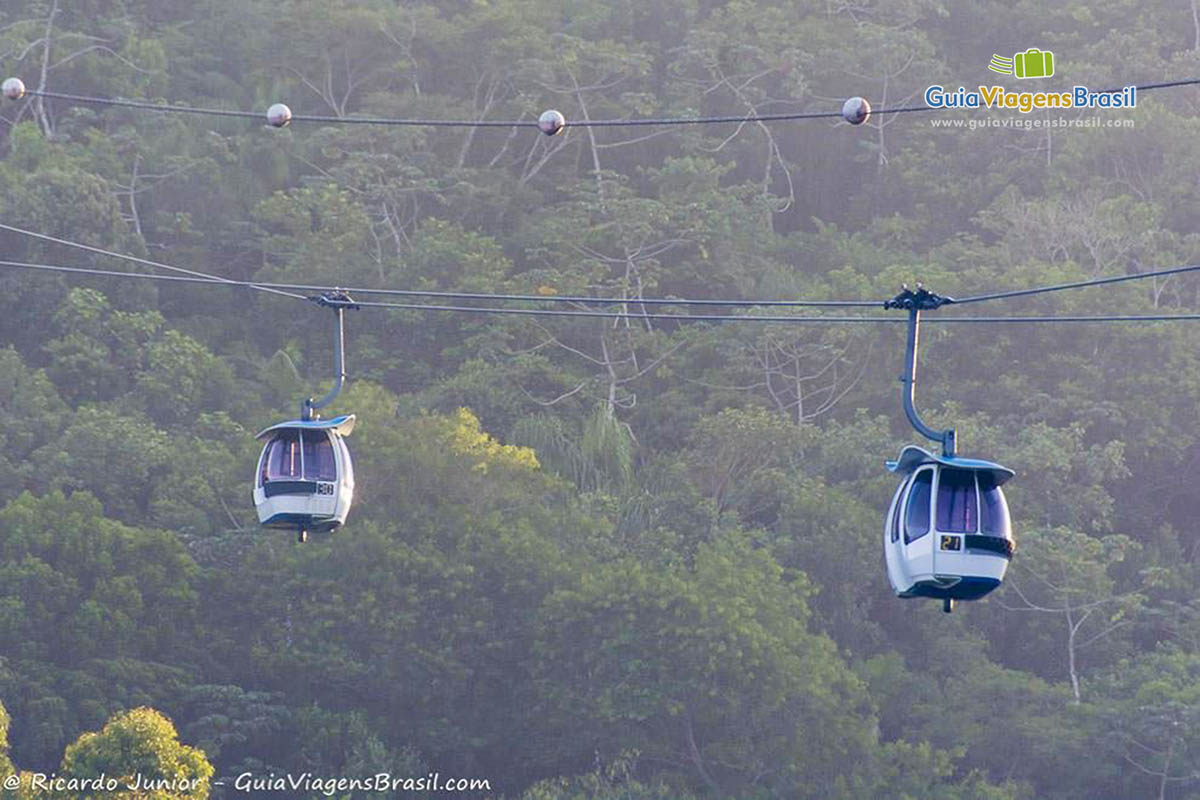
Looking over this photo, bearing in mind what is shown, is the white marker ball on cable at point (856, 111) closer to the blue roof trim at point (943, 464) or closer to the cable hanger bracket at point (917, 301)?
the cable hanger bracket at point (917, 301)

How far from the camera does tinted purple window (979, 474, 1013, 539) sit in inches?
362

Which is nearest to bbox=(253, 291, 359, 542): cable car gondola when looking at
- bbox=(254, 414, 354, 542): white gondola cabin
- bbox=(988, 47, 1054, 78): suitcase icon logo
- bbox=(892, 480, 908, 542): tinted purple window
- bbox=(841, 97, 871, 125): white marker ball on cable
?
bbox=(254, 414, 354, 542): white gondola cabin

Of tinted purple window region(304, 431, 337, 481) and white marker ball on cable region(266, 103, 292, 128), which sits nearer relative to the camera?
white marker ball on cable region(266, 103, 292, 128)

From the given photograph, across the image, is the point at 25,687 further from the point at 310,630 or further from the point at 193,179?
the point at 193,179

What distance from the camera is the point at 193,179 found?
33750 millimetres

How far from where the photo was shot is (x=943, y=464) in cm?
920

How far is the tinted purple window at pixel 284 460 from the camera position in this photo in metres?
10.8

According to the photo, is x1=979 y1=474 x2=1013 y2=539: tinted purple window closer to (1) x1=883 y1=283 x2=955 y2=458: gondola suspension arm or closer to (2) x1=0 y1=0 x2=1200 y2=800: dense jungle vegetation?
(1) x1=883 y1=283 x2=955 y2=458: gondola suspension arm

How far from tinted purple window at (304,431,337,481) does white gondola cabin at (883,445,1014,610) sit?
3.18 meters

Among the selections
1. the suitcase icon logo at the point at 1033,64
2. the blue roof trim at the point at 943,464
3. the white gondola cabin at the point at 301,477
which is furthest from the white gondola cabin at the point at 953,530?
the suitcase icon logo at the point at 1033,64

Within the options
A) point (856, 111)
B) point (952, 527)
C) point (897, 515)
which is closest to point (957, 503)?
point (952, 527)

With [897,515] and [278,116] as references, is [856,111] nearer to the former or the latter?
[897,515]

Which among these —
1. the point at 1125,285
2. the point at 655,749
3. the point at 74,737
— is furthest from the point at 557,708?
the point at 1125,285

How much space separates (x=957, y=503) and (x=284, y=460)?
3.72 m
